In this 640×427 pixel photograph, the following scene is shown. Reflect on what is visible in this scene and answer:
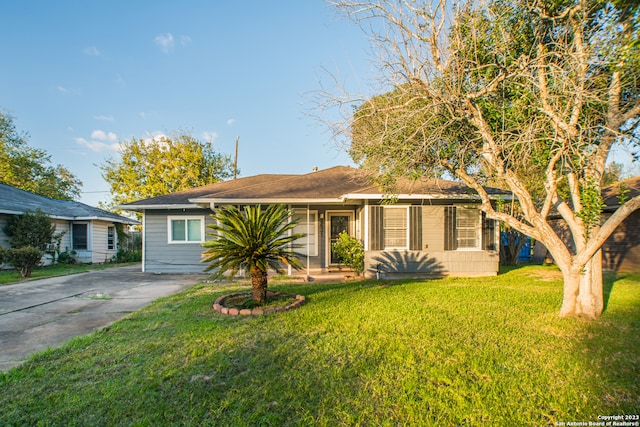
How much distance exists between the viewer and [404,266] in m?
9.26

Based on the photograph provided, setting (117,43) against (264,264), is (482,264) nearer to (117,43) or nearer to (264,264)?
(264,264)

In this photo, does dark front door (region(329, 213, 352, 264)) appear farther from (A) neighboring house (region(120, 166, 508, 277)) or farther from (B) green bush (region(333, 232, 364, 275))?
(B) green bush (region(333, 232, 364, 275))

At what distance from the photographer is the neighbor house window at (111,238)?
1644cm

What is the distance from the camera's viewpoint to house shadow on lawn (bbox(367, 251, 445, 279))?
30.1 feet

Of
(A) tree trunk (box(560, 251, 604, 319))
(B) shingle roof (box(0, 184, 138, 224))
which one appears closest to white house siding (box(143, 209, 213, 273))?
(B) shingle roof (box(0, 184, 138, 224))

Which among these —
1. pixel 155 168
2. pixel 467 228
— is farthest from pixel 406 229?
pixel 155 168

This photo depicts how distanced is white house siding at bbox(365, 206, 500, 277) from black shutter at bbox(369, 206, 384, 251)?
0.22 m

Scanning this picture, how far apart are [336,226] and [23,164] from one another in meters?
26.7

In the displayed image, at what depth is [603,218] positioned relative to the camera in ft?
39.7

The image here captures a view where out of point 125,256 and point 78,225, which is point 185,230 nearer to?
point 125,256

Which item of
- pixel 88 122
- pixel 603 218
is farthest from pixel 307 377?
pixel 88 122

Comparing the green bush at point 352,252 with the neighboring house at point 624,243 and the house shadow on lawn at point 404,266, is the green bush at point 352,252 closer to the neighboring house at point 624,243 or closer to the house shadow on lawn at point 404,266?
the house shadow on lawn at point 404,266

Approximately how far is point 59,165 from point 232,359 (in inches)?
1473

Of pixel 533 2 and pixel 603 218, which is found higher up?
pixel 533 2
